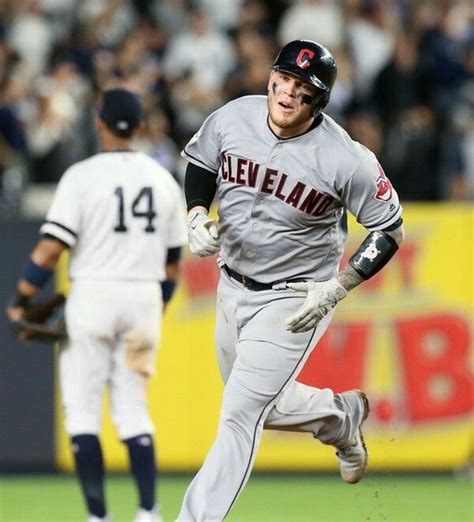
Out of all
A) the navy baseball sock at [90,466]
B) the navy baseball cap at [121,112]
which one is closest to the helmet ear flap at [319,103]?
the navy baseball cap at [121,112]

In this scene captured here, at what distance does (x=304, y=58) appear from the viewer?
608 cm

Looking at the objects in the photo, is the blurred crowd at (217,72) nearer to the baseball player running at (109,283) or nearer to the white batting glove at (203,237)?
the baseball player running at (109,283)

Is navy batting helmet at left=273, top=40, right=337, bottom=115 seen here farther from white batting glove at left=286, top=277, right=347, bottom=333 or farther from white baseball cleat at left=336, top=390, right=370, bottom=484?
white baseball cleat at left=336, top=390, right=370, bottom=484

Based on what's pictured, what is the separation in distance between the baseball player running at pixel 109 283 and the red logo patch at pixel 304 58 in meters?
1.76

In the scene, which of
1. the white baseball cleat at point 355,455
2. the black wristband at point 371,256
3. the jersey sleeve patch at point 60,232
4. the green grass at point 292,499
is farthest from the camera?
the green grass at point 292,499

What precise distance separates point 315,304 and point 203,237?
558 mm

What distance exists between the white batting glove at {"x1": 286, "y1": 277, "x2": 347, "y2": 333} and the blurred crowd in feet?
17.0

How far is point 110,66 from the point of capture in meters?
13.4

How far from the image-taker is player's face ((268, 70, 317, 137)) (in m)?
6.09

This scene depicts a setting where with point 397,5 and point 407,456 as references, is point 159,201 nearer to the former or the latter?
point 407,456

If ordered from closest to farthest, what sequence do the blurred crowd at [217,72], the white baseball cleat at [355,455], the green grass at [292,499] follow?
1. the white baseball cleat at [355,455]
2. the green grass at [292,499]
3. the blurred crowd at [217,72]

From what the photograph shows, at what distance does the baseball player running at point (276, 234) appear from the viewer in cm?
610

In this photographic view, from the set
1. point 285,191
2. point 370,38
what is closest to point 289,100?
point 285,191

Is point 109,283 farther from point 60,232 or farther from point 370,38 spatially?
point 370,38
